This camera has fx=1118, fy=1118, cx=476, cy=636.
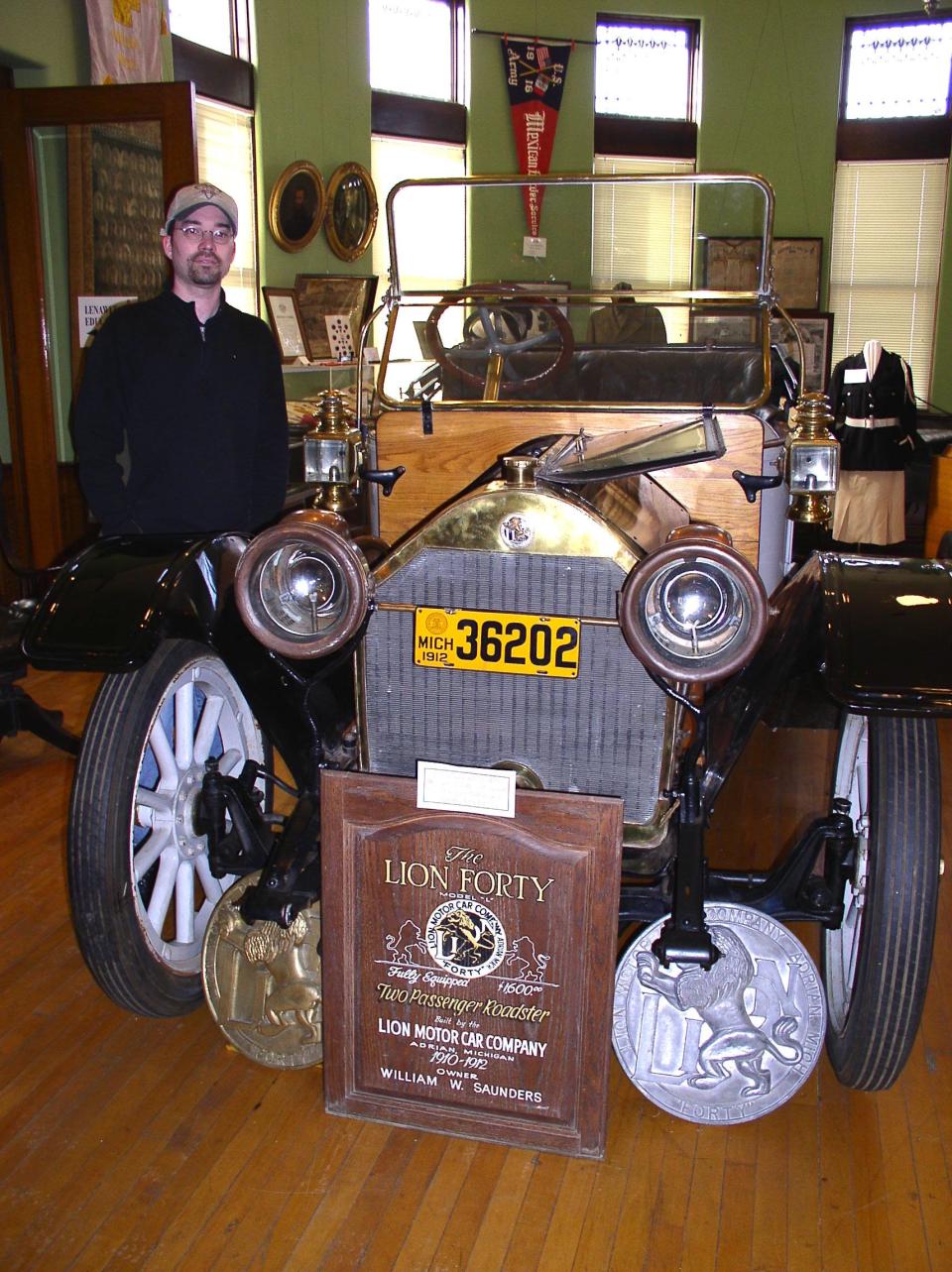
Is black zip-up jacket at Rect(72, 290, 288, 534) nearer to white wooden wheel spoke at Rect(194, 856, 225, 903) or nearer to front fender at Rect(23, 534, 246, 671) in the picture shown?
front fender at Rect(23, 534, 246, 671)

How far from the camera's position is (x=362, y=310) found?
8.60 m

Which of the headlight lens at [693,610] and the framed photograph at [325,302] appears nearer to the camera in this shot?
the headlight lens at [693,610]

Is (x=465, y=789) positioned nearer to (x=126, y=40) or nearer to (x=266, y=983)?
(x=266, y=983)

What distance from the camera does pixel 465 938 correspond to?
1924 mm

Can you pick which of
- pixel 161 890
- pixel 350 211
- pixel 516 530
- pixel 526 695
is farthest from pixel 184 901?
pixel 350 211

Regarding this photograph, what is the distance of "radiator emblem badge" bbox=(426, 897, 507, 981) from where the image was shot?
191cm

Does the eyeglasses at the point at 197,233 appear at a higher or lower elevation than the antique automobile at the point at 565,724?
higher

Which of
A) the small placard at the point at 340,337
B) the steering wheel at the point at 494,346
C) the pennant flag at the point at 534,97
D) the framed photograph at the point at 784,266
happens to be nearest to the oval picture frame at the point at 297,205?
the small placard at the point at 340,337

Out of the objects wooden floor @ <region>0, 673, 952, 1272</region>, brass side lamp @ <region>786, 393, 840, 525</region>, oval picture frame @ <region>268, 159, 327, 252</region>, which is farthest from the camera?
oval picture frame @ <region>268, 159, 327, 252</region>

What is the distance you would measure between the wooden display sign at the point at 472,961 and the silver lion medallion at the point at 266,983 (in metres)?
0.14

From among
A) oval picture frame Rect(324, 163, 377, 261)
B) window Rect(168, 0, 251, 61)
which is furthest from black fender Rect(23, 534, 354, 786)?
oval picture frame Rect(324, 163, 377, 261)

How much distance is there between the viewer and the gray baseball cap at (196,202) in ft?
8.96

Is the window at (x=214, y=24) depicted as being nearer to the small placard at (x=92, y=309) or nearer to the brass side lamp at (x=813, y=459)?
the small placard at (x=92, y=309)

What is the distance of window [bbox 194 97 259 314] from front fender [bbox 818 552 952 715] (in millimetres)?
6149
